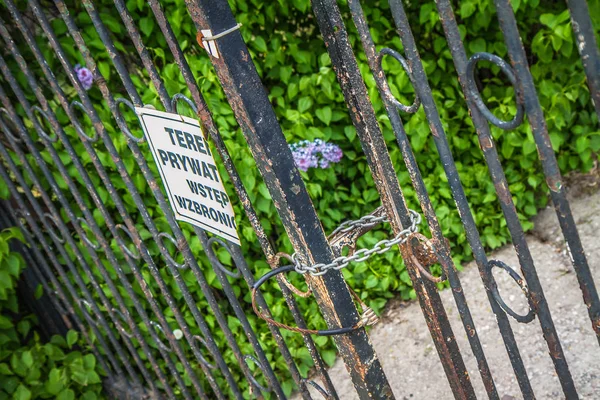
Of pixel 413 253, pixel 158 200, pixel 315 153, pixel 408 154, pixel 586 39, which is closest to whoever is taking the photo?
pixel 586 39

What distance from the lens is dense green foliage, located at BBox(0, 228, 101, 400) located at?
99.7 inches

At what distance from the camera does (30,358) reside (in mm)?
2627

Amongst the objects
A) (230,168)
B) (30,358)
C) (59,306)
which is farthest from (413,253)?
(59,306)

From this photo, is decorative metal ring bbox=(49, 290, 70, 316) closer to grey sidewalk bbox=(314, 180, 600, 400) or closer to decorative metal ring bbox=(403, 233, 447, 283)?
grey sidewalk bbox=(314, 180, 600, 400)

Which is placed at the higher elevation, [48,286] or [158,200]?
[158,200]

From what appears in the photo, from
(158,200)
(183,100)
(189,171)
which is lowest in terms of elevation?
(158,200)

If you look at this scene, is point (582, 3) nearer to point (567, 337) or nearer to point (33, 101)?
point (567, 337)

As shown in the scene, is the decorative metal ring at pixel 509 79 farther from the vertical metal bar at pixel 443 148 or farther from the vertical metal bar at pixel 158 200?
the vertical metal bar at pixel 158 200

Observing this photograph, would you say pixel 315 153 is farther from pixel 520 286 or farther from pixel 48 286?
pixel 520 286

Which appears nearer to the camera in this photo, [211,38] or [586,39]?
[586,39]

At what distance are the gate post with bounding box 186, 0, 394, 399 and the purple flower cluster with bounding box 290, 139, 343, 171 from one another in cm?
141

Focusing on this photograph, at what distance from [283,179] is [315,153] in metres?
1.60

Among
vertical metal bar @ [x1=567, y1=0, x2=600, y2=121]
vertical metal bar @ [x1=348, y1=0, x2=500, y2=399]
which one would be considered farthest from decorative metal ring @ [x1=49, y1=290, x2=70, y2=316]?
vertical metal bar @ [x1=567, y1=0, x2=600, y2=121]

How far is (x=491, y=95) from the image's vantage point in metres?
3.14
